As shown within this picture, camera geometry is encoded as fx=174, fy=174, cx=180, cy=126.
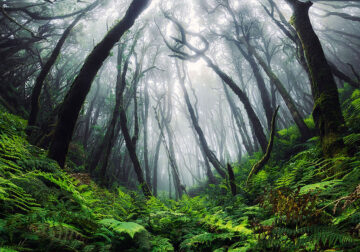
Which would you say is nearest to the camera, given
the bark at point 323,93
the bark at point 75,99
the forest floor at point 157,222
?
the forest floor at point 157,222

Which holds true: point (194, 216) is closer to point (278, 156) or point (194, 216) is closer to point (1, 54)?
point (278, 156)

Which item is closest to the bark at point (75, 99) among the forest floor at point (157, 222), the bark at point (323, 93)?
the forest floor at point (157, 222)

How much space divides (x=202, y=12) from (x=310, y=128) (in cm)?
981

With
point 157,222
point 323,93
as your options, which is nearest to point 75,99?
point 157,222

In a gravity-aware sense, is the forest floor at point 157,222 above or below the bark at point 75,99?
below

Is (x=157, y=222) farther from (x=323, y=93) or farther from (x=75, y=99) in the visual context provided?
(x=323, y=93)

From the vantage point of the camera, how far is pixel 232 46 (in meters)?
14.4

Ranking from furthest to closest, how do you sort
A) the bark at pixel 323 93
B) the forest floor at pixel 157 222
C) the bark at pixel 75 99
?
the bark at pixel 75 99, the bark at pixel 323 93, the forest floor at pixel 157 222

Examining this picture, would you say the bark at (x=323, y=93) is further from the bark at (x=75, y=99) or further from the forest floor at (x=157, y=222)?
the bark at (x=75, y=99)

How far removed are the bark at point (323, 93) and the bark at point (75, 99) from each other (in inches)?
117

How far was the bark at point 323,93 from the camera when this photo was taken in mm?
2541

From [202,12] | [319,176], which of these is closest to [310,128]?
[319,176]

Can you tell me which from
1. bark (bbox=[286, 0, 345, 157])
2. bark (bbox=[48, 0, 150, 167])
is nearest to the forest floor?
bark (bbox=[286, 0, 345, 157])

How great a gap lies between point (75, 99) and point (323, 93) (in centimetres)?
397
